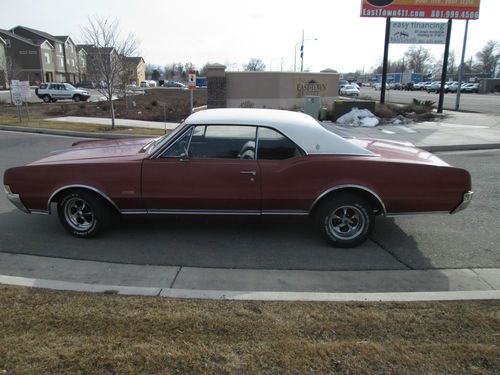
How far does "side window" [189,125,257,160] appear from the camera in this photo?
15.6 feet

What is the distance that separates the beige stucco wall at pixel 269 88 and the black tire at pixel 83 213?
15934 mm

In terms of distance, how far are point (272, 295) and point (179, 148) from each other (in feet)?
6.63

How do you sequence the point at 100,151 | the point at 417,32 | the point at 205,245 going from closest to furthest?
the point at 205,245 → the point at 100,151 → the point at 417,32

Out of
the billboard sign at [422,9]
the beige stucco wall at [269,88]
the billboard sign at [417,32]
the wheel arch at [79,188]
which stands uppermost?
the billboard sign at [422,9]

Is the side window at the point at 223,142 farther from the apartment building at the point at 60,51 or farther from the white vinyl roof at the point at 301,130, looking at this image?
the apartment building at the point at 60,51

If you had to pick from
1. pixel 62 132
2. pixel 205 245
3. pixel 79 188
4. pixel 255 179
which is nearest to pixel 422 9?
pixel 62 132

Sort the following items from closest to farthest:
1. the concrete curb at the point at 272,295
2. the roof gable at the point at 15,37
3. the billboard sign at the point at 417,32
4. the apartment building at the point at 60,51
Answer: the concrete curb at the point at 272,295
the billboard sign at the point at 417,32
the roof gable at the point at 15,37
the apartment building at the point at 60,51

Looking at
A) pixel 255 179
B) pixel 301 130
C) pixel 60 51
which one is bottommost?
pixel 255 179

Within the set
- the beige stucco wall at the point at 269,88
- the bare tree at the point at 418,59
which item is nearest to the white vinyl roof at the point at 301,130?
the beige stucco wall at the point at 269,88

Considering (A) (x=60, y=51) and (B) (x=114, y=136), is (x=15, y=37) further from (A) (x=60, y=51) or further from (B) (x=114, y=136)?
(B) (x=114, y=136)

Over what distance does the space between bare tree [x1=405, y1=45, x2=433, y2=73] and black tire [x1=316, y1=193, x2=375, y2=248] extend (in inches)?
4955

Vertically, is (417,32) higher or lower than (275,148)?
higher

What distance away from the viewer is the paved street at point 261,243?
4473 millimetres

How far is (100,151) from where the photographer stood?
520cm
